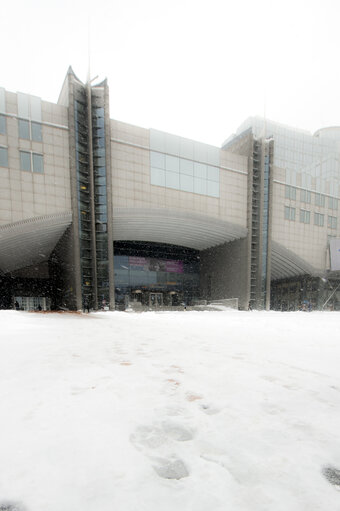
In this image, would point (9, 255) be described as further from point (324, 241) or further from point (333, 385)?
point (324, 241)

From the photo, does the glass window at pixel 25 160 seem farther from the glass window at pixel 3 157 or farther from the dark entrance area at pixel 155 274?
the dark entrance area at pixel 155 274

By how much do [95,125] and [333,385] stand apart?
27.8 metres

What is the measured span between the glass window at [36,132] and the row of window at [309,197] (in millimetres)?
30388

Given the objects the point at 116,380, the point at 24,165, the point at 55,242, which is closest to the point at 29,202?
the point at 24,165

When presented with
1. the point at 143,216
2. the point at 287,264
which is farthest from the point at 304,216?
the point at 143,216

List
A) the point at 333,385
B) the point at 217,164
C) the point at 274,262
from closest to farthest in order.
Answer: the point at 333,385
the point at 217,164
the point at 274,262

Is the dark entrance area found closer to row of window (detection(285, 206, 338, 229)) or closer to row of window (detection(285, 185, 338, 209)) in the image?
row of window (detection(285, 206, 338, 229))

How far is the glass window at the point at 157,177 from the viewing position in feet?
88.4

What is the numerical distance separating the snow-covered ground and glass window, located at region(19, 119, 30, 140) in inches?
952

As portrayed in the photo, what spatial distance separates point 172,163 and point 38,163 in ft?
43.5

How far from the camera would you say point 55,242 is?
27406mm

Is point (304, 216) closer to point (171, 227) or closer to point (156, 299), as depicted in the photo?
point (171, 227)

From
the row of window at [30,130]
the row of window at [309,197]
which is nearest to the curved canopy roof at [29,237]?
the row of window at [30,130]

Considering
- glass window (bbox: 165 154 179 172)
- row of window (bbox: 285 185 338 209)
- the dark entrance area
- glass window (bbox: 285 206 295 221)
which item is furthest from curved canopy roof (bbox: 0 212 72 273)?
row of window (bbox: 285 185 338 209)
